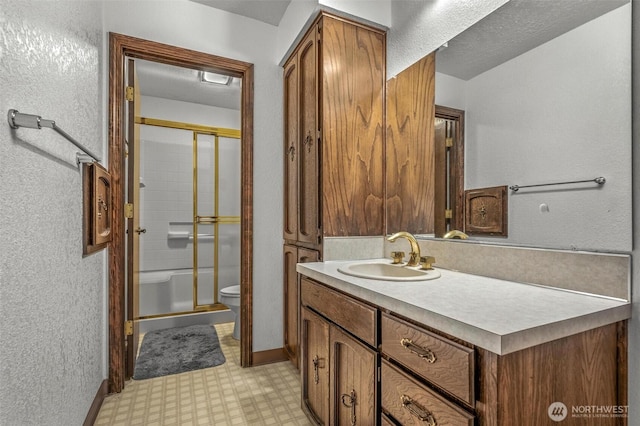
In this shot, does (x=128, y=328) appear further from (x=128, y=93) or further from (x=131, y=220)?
(x=128, y=93)

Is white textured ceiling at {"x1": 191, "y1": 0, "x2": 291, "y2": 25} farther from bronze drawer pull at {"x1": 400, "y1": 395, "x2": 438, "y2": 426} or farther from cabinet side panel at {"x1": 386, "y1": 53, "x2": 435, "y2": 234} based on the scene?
bronze drawer pull at {"x1": 400, "y1": 395, "x2": 438, "y2": 426}

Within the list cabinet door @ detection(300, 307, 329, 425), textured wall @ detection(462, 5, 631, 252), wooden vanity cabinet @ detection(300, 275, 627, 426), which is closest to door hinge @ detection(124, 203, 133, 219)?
cabinet door @ detection(300, 307, 329, 425)

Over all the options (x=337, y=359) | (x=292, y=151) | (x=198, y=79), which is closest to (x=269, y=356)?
(x=337, y=359)

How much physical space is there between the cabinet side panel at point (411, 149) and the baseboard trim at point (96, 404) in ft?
5.94

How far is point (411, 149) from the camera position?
5.90 ft

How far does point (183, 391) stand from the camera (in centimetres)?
190

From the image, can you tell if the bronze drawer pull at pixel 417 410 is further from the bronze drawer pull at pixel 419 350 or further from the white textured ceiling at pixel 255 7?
the white textured ceiling at pixel 255 7

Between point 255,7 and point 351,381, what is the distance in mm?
2333

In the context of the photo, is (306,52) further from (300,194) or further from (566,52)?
(566,52)

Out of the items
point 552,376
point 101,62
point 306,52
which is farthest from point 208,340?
point 552,376

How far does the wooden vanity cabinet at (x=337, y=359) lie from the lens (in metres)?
1.06

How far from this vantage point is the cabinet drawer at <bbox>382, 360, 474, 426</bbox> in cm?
74

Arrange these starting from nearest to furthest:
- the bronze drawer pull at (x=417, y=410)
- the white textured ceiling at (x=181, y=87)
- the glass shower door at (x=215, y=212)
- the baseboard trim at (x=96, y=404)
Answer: the bronze drawer pull at (x=417, y=410) → the baseboard trim at (x=96, y=404) → the white textured ceiling at (x=181, y=87) → the glass shower door at (x=215, y=212)

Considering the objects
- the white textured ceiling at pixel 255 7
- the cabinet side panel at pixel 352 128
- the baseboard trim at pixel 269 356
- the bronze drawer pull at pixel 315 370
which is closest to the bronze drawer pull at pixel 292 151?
the cabinet side panel at pixel 352 128
